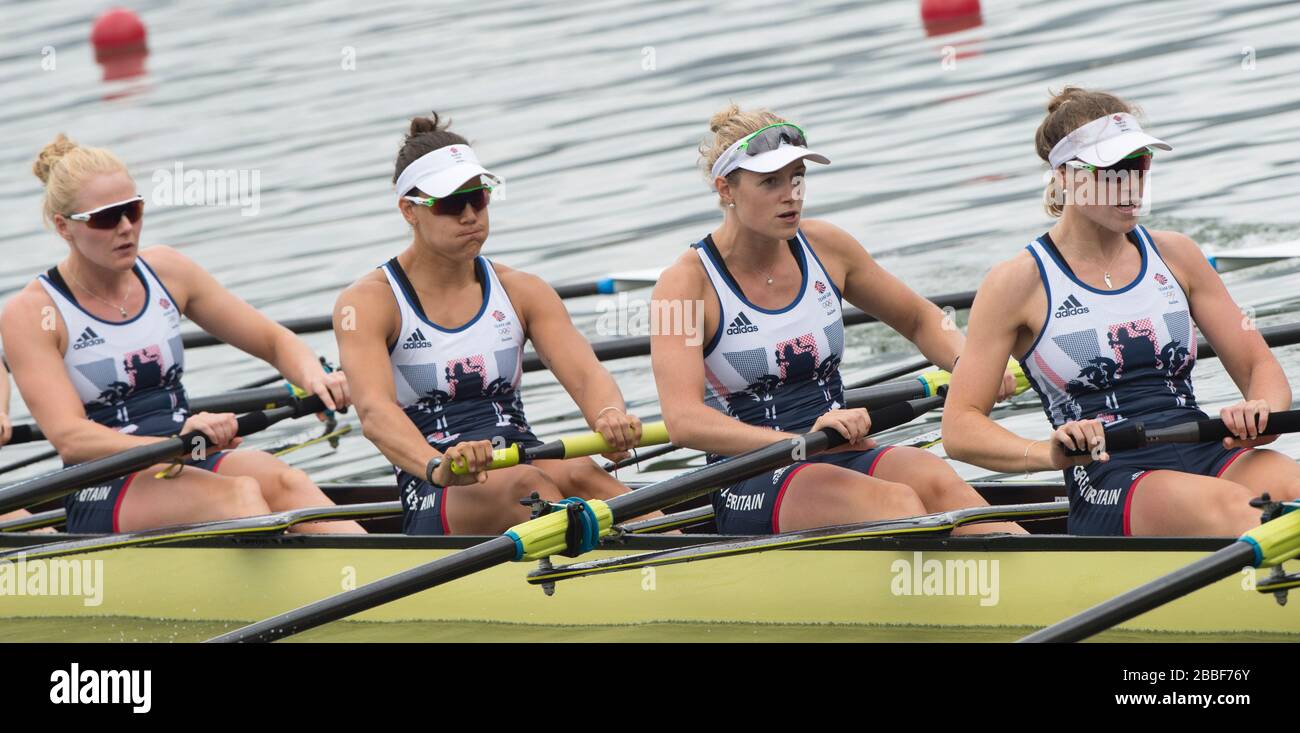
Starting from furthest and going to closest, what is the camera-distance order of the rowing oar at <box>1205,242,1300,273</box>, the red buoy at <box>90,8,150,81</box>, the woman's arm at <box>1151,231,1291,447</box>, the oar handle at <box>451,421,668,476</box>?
the red buoy at <box>90,8,150,81</box>, the rowing oar at <box>1205,242,1300,273</box>, the oar handle at <box>451,421,668,476</box>, the woman's arm at <box>1151,231,1291,447</box>

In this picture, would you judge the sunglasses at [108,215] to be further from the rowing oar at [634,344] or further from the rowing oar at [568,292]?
the rowing oar at [568,292]

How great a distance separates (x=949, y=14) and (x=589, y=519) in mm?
14311

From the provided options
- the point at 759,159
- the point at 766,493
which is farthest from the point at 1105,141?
the point at 766,493

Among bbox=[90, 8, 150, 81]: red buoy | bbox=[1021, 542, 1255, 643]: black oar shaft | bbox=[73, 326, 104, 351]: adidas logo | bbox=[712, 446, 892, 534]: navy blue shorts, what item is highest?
bbox=[90, 8, 150, 81]: red buoy

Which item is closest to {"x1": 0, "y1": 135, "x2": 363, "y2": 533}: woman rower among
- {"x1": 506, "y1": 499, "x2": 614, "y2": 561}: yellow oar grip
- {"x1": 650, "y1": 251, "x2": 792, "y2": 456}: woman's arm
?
{"x1": 506, "y1": 499, "x2": 614, "y2": 561}: yellow oar grip

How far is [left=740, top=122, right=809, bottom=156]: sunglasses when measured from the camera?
5117 mm

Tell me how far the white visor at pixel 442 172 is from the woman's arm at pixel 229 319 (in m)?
1.19

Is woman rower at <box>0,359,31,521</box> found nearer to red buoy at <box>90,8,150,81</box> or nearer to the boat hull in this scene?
the boat hull

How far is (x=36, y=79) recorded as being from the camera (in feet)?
75.8

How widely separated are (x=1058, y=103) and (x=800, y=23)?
51.0ft

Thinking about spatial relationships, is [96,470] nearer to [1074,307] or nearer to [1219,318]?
[1074,307]

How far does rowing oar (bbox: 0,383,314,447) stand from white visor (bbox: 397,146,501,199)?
1648 mm

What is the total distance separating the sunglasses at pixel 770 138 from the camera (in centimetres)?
512
